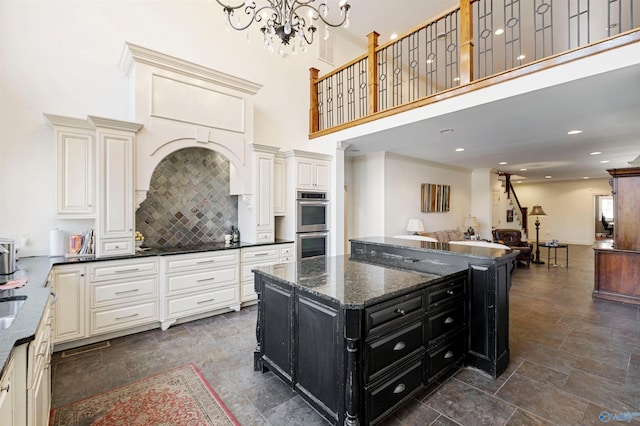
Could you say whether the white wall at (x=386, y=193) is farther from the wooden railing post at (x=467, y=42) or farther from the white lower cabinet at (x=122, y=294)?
the white lower cabinet at (x=122, y=294)

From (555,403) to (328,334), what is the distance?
1.83 m

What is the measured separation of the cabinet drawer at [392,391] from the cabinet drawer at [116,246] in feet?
9.93

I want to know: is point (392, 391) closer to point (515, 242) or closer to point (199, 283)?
point (199, 283)

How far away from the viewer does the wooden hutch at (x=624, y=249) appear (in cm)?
451

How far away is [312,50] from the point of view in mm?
5957

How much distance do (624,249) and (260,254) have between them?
18.8 feet

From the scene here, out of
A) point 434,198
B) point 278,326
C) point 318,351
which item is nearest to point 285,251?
point 278,326

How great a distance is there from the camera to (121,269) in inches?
127

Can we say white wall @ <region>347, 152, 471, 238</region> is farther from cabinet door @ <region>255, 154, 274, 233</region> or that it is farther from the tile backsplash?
the tile backsplash

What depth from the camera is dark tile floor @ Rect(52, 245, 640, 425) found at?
2.06 meters

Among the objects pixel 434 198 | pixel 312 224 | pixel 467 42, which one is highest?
pixel 467 42

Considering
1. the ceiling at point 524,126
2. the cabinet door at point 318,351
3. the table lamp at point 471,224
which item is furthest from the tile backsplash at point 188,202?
the table lamp at point 471,224

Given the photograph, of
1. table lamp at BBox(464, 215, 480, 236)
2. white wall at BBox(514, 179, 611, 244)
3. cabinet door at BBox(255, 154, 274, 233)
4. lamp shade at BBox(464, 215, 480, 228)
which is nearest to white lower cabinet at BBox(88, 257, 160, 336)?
cabinet door at BBox(255, 154, 274, 233)

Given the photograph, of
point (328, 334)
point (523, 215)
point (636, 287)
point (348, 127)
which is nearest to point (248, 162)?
point (348, 127)
